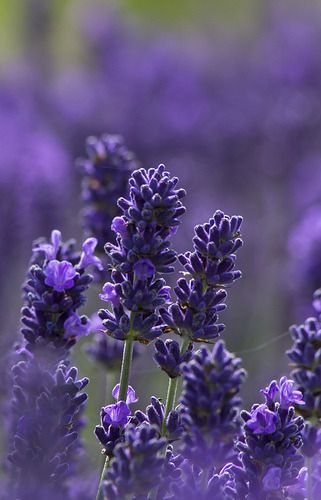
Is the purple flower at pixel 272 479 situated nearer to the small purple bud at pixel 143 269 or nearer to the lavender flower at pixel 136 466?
the lavender flower at pixel 136 466

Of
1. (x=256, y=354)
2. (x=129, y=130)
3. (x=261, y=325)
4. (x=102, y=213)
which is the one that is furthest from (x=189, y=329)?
(x=129, y=130)

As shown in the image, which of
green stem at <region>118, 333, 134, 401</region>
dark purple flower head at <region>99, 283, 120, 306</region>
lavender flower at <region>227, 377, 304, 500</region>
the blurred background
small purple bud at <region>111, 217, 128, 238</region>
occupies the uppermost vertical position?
the blurred background

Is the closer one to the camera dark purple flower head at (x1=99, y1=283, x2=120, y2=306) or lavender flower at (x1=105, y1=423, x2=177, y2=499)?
lavender flower at (x1=105, y1=423, x2=177, y2=499)

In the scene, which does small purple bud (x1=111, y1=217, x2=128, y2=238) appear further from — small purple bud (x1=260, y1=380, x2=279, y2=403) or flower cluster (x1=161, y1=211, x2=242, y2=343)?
small purple bud (x1=260, y1=380, x2=279, y2=403)

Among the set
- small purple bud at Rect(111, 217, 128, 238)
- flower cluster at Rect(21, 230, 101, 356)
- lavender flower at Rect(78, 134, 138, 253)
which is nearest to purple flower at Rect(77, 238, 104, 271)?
flower cluster at Rect(21, 230, 101, 356)

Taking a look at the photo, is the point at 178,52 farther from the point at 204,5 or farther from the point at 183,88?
the point at 204,5

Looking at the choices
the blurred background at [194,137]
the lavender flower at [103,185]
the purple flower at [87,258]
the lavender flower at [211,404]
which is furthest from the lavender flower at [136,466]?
the lavender flower at [103,185]
